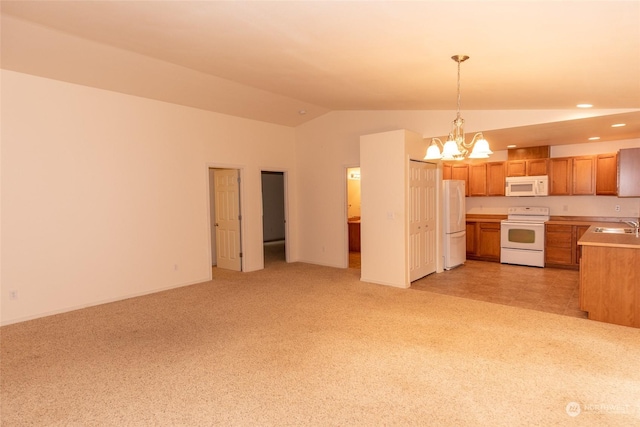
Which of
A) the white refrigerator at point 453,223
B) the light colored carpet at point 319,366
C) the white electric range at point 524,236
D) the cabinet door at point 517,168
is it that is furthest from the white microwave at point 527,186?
the light colored carpet at point 319,366

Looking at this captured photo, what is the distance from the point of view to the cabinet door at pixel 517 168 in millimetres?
7102

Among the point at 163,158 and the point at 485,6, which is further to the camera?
the point at 163,158

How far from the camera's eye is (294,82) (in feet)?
15.0

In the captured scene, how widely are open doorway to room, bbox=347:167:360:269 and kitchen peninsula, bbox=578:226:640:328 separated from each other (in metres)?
4.71

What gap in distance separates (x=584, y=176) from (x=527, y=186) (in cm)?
91

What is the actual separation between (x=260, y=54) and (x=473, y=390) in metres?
3.46

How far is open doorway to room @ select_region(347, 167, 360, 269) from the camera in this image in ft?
29.2

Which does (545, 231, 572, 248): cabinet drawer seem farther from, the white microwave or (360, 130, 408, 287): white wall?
(360, 130, 408, 287): white wall

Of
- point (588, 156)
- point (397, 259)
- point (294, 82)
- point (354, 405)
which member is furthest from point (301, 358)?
point (588, 156)

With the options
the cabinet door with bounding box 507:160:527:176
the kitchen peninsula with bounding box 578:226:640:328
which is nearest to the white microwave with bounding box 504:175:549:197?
the cabinet door with bounding box 507:160:527:176

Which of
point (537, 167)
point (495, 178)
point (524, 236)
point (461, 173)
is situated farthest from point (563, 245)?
point (461, 173)

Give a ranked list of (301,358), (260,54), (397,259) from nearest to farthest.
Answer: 1. (301,358)
2. (260,54)
3. (397,259)

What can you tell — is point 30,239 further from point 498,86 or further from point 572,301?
point 572,301

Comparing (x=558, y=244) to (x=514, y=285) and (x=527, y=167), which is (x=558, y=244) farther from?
(x=514, y=285)
